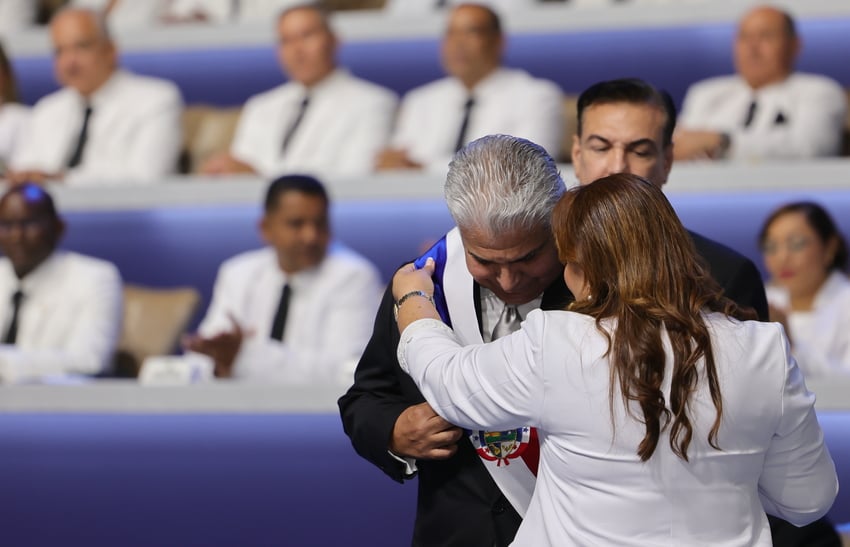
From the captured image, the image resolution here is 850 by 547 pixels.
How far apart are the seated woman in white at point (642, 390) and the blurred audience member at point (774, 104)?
9.86 feet

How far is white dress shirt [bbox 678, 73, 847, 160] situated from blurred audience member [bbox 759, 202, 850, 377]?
74cm

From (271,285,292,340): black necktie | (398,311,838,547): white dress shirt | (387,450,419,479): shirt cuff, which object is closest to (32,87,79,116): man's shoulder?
(271,285,292,340): black necktie

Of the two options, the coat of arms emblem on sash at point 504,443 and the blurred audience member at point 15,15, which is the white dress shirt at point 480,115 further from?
the coat of arms emblem on sash at point 504,443

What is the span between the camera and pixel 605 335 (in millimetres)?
1621

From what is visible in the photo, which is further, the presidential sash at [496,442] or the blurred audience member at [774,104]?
the blurred audience member at [774,104]

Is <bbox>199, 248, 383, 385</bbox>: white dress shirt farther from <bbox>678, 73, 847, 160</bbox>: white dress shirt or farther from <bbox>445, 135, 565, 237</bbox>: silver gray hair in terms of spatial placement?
<bbox>445, 135, 565, 237</bbox>: silver gray hair

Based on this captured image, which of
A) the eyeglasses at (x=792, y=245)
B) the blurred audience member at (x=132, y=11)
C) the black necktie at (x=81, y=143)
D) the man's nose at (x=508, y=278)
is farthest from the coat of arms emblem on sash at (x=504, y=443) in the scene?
the blurred audience member at (x=132, y=11)

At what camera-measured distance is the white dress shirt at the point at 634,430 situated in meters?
1.62

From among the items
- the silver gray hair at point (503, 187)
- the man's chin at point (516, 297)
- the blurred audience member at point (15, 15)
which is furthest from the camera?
the blurred audience member at point (15, 15)

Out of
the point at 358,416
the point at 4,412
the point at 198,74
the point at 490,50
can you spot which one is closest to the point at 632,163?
the point at 358,416

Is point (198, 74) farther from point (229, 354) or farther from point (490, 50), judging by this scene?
point (229, 354)

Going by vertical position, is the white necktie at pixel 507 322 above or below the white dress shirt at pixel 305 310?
above

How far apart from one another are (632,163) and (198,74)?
416 cm

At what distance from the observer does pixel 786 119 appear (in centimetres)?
473
